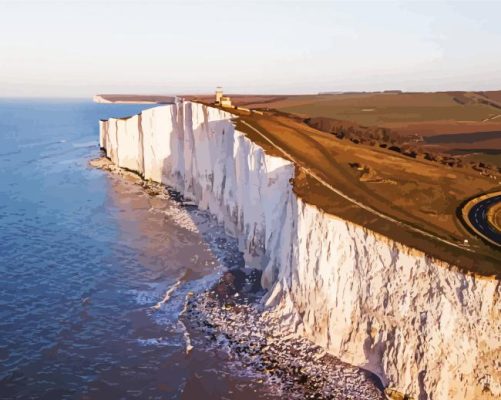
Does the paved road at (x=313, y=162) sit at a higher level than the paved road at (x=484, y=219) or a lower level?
higher

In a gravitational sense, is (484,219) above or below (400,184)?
below

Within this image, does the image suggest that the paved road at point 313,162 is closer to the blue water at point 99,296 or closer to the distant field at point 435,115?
the blue water at point 99,296

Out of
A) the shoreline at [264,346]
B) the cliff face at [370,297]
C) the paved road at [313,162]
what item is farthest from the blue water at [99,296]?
the paved road at [313,162]

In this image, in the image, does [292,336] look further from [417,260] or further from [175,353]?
[417,260]

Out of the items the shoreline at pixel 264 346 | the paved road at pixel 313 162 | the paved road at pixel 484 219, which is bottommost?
the shoreline at pixel 264 346

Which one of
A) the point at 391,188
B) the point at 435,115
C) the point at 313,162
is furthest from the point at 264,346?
the point at 435,115

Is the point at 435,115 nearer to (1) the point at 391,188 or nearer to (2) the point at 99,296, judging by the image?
(1) the point at 391,188
